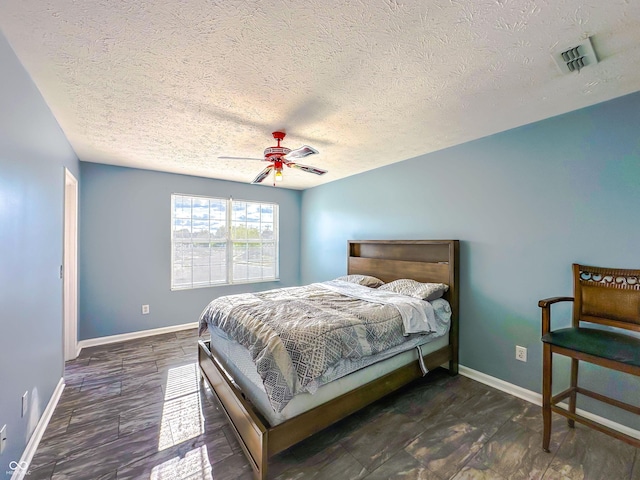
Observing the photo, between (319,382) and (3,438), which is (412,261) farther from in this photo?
(3,438)

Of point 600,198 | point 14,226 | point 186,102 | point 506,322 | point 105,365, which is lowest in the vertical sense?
point 105,365

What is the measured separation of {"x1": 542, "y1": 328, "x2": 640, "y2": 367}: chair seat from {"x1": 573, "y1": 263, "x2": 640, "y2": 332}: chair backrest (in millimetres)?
112

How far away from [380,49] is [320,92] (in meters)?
0.54

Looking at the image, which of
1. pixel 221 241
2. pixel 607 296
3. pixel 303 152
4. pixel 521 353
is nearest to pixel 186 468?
pixel 303 152

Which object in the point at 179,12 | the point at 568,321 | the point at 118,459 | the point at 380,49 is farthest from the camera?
the point at 568,321

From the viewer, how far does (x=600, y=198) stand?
2.11 meters

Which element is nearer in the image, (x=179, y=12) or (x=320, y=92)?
(x=179, y=12)

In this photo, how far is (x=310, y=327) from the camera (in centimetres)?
192

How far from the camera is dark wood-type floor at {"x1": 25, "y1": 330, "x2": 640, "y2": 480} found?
5.49ft

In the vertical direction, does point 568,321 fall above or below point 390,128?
below

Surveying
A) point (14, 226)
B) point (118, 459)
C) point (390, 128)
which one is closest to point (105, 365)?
point (118, 459)

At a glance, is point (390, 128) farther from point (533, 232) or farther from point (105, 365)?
point (105, 365)

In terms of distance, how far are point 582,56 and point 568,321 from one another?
6.34 ft

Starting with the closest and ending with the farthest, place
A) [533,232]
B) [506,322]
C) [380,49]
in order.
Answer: [380,49]
[533,232]
[506,322]
